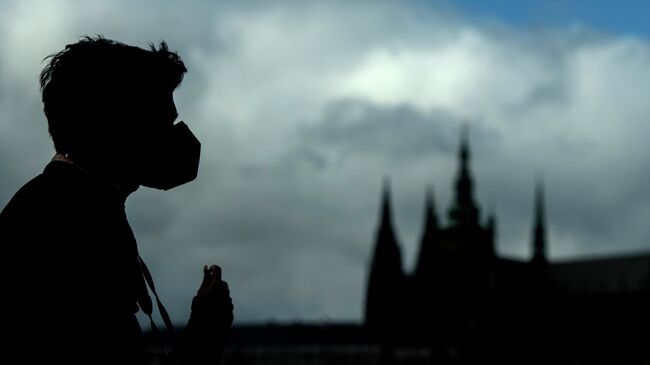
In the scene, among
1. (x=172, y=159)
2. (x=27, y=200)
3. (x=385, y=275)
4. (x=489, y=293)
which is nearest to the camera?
(x=27, y=200)

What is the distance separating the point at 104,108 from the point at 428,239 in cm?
13925

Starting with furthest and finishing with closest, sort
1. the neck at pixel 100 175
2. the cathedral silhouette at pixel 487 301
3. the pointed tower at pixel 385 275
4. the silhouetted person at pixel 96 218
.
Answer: the pointed tower at pixel 385 275, the cathedral silhouette at pixel 487 301, the neck at pixel 100 175, the silhouetted person at pixel 96 218

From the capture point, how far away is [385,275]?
13475cm

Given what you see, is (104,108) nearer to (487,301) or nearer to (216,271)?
(216,271)

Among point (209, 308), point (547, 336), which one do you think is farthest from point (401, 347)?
point (209, 308)

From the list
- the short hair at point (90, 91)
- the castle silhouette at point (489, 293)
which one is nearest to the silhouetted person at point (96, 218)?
the short hair at point (90, 91)

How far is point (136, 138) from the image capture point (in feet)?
9.73

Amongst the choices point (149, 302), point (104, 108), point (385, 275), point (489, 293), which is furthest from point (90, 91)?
point (489, 293)

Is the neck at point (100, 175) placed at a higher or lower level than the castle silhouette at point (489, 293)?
lower

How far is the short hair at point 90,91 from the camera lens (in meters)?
2.94

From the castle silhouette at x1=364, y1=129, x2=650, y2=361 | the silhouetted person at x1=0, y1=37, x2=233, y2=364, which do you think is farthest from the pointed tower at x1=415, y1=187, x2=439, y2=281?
the silhouetted person at x1=0, y1=37, x2=233, y2=364

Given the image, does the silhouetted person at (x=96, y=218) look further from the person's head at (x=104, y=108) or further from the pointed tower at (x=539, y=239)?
the pointed tower at (x=539, y=239)

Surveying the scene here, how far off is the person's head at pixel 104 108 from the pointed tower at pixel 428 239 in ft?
453

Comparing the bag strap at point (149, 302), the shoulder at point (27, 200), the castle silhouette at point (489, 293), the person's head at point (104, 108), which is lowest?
the bag strap at point (149, 302)
